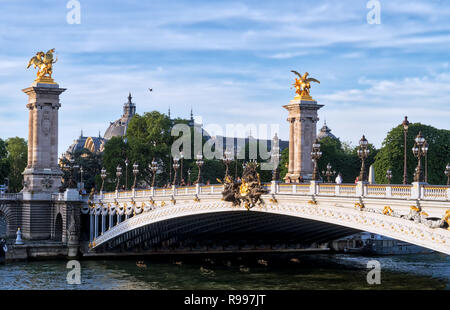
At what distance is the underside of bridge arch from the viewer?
158 ft

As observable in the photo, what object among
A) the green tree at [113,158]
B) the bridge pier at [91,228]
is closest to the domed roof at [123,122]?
the green tree at [113,158]

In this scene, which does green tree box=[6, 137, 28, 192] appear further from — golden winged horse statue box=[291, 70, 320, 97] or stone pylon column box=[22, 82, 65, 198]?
golden winged horse statue box=[291, 70, 320, 97]

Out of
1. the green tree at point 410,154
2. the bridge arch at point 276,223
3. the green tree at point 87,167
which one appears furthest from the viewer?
the green tree at point 87,167

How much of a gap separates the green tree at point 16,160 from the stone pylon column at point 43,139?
2907cm

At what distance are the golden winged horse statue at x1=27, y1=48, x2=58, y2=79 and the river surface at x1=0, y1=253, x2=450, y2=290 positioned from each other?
17.9 m

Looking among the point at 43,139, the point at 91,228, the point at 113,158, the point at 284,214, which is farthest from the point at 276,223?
the point at 113,158

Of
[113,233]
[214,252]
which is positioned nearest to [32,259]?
[113,233]

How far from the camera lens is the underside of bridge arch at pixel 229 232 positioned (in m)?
48.1

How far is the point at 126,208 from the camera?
54.9 meters

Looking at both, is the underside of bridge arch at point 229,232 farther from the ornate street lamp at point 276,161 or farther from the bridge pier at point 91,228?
the ornate street lamp at point 276,161

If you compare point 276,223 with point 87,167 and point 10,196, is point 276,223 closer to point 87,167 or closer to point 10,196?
point 10,196

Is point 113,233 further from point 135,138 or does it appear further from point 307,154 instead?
point 135,138

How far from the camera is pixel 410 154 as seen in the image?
6438 centimetres
